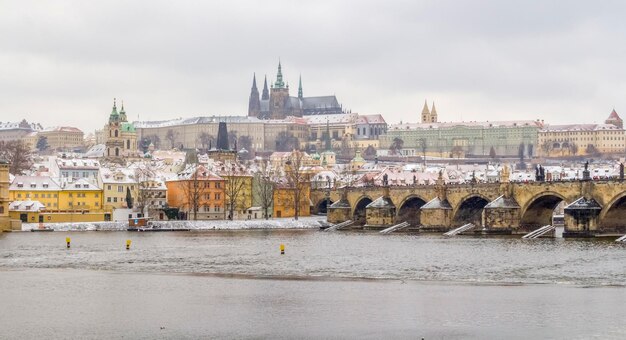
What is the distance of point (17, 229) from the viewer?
3506 inches

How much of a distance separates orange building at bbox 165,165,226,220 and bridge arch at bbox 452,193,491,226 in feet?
76.4

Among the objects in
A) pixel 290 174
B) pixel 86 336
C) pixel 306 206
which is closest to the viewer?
pixel 86 336

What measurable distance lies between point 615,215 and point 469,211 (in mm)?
17131

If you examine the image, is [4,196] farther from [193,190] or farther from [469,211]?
[469,211]

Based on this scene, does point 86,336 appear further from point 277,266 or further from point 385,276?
point 277,266

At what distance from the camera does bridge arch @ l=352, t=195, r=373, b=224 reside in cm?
10250

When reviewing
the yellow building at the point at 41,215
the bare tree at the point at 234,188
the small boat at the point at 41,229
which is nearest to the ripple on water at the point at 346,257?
the small boat at the point at 41,229

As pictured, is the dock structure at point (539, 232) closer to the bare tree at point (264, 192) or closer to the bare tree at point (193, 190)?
the bare tree at point (264, 192)

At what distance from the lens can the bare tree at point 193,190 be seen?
101 m

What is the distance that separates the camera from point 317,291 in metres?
42.5

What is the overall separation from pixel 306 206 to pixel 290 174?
8.15 meters

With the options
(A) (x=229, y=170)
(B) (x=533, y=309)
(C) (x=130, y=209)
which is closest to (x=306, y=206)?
(A) (x=229, y=170)

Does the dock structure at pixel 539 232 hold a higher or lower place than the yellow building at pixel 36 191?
lower

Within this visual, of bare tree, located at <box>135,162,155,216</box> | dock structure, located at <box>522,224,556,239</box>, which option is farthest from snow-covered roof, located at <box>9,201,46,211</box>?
dock structure, located at <box>522,224,556,239</box>
